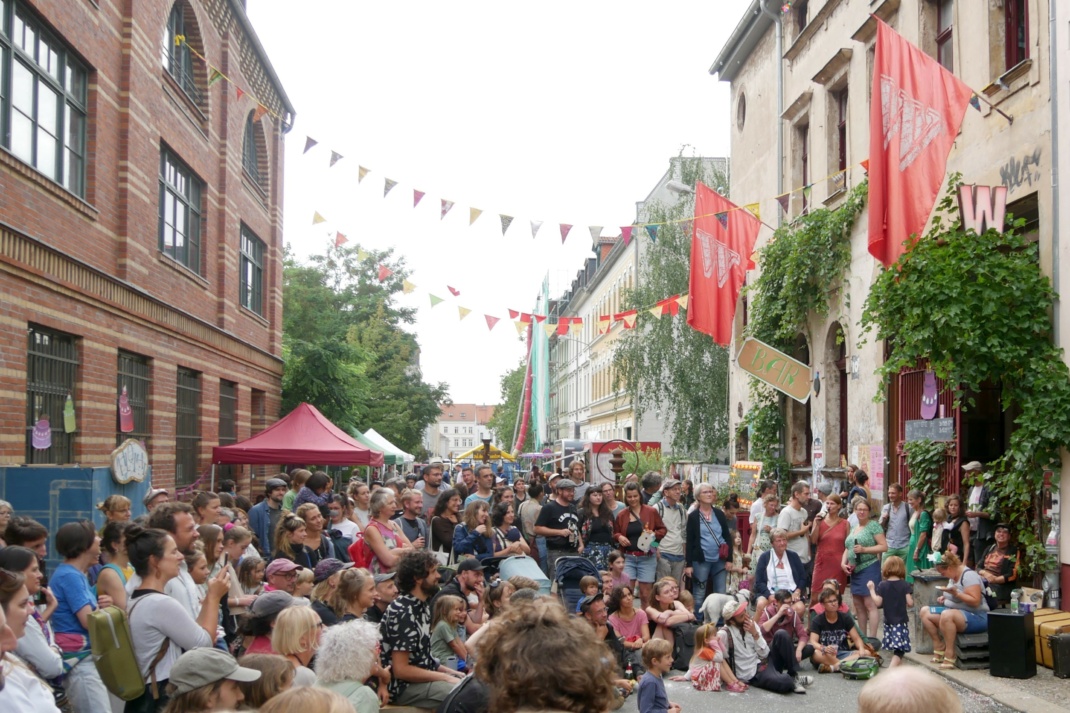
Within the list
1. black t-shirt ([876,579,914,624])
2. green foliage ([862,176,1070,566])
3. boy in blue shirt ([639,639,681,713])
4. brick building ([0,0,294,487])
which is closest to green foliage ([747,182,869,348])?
green foliage ([862,176,1070,566])

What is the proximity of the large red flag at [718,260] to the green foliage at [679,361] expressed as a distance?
15.7 meters

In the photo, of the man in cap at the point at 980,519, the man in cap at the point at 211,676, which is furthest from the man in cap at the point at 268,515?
the man in cap at the point at 980,519

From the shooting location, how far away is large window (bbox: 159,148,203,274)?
16359mm

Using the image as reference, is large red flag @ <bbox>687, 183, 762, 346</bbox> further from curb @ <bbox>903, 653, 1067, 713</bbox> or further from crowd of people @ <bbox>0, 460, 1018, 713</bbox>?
curb @ <bbox>903, 653, 1067, 713</bbox>

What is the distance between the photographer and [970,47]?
13555 mm

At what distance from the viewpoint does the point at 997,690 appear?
8883mm

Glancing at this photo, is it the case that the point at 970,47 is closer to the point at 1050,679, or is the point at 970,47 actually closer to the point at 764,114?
the point at 1050,679

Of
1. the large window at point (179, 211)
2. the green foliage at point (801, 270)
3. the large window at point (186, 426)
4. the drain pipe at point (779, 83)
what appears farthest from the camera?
the drain pipe at point (779, 83)

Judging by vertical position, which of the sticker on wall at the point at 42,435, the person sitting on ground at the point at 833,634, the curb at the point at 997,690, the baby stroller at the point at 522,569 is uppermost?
the sticker on wall at the point at 42,435

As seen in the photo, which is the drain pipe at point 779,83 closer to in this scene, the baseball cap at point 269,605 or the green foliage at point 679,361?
the green foliage at point 679,361

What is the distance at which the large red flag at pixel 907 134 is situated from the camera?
12180 mm

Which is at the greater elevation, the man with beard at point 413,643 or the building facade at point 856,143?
the building facade at point 856,143

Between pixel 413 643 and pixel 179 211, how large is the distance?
13.1 meters

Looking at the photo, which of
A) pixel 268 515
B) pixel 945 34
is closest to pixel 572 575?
pixel 268 515
